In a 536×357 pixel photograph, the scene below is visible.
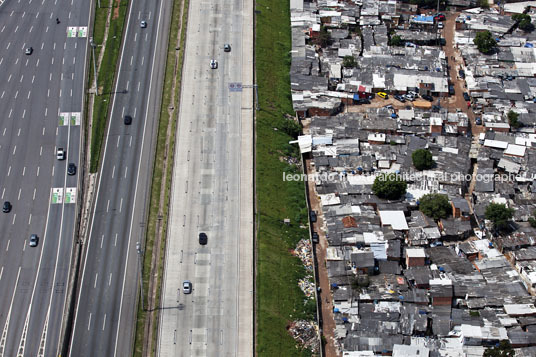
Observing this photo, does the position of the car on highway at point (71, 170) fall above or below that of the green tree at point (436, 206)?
above

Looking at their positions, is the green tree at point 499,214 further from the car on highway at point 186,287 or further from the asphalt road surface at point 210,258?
the car on highway at point 186,287

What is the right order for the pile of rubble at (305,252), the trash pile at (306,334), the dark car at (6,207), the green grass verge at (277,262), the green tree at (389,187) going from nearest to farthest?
the trash pile at (306,334), the green grass verge at (277,262), the pile of rubble at (305,252), the dark car at (6,207), the green tree at (389,187)

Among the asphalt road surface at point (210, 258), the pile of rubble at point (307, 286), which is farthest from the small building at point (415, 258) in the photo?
the asphalt road surface at point (210, 258)

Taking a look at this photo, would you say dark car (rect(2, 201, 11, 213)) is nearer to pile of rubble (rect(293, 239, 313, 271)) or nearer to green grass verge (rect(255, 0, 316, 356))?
green grass verge (rect(255, 0, 316, 356))

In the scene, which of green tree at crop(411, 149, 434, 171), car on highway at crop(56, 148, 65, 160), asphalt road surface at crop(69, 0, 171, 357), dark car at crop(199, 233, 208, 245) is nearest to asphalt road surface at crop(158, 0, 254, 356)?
dark car at crop(199, 233, 208, 245)

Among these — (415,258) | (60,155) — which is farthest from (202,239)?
(415,258)

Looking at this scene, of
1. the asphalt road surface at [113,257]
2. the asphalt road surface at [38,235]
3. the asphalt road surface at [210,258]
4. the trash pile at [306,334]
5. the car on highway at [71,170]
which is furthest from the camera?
the car on highway at [71,170]

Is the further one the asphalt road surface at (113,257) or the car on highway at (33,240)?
the car on highway at (33,240)
